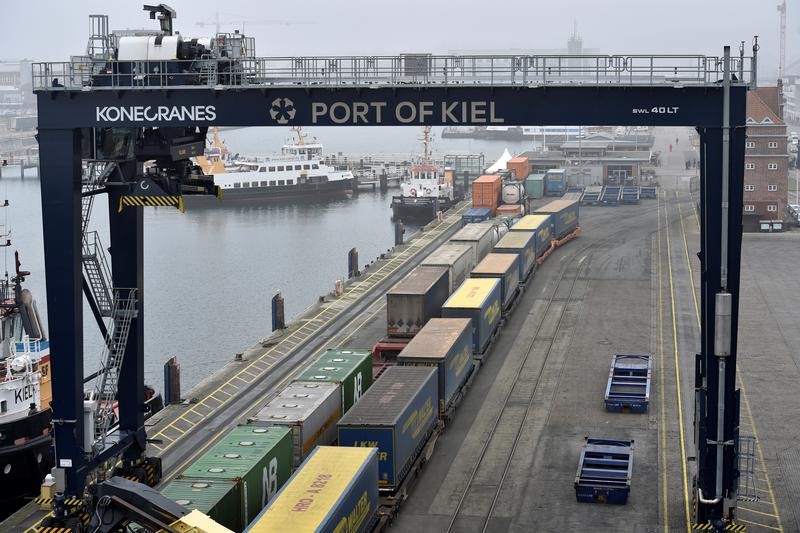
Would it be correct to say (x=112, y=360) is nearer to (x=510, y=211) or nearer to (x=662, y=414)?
(x=662, y=414)

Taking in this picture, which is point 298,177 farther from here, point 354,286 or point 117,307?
point 117,307

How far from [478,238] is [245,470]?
43.6 metres

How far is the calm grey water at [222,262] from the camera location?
228 ft

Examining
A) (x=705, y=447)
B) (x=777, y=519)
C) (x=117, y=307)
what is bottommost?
(x=777, y=519)

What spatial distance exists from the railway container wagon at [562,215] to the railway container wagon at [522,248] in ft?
40.8

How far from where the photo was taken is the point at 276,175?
140625 mm

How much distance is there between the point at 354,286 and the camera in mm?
75000

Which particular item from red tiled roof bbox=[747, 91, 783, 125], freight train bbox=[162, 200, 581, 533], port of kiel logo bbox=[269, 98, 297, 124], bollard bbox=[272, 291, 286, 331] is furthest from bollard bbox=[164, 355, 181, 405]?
red tiled roof bbox=[747, 91, 783, 125]

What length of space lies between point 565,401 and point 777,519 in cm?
1397

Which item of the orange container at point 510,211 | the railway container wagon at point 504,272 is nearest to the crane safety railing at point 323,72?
the railway container wagon at point 504,272

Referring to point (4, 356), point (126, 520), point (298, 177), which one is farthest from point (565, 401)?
point (298, 177)

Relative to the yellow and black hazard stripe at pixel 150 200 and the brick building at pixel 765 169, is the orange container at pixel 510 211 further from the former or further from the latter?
the yellow and black hazard stripe at pixel 150 200

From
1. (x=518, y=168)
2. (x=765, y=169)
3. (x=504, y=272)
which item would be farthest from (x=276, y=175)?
(x=504, y=272)

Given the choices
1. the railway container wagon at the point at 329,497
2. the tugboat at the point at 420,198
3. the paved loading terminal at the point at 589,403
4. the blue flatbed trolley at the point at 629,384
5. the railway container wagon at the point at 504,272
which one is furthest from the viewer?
the tugboat at the point at 420,198
